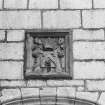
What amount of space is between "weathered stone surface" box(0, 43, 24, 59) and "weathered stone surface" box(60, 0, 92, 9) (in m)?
0.68

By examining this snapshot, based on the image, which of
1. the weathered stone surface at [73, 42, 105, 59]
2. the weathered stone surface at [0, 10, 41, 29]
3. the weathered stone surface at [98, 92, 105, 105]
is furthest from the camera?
the weathered stone surface at [0, 10, 41, 29]

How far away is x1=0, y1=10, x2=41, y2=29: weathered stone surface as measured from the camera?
458 cm

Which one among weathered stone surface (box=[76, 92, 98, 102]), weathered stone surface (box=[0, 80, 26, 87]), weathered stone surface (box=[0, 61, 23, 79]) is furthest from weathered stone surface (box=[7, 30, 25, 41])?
weathered stone surface (box=[76, 92, 98, 102])

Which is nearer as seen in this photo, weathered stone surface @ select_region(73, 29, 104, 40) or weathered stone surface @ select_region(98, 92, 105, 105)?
weathered stone surface @ select_region(98, 92, 105, 105)

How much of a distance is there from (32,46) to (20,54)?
0.53 ft

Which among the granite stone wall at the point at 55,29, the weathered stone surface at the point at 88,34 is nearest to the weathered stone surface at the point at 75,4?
the granite stone wall at the point at 55,29

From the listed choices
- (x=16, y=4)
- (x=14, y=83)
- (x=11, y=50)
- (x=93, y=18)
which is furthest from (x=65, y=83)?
(x=16, y=4)

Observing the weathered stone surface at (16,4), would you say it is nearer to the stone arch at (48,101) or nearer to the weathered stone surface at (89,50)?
the weathered stone surface at (89,50)

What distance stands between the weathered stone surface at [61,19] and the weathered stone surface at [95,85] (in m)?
0.67

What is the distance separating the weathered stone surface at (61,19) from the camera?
457 cm

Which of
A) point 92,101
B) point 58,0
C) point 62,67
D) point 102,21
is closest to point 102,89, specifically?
point 92,101

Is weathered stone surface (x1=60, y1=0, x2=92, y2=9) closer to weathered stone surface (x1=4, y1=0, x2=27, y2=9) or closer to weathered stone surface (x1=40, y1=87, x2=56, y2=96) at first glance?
weathered stone surface (x1=4, y1=0, x2=27, y2=9)

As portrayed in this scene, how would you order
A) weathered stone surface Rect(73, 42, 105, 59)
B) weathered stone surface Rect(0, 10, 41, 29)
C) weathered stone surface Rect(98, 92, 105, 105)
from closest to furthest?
weathered stone surface Rect(98, 92, 105, 105), weathered stone surface Rect(73, 42, 105, 59), weathered stone surface Rect(0, 10, 41, 29)

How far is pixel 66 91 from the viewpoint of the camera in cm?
436
